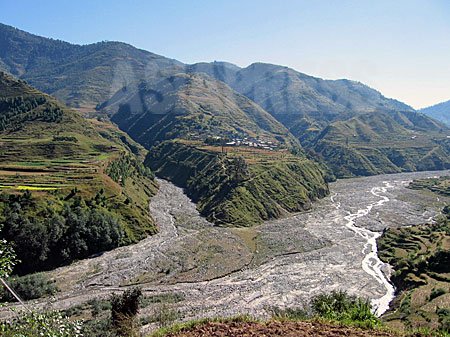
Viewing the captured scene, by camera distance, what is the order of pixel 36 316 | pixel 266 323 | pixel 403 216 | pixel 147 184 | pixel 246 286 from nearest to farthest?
pixel 36 316, pixel 266 323, pixel 246 286, pixel 403 216, pixel 147 184

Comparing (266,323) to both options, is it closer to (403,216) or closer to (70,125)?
(403,216)

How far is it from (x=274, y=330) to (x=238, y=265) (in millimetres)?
39872

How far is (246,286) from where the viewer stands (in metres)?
48.6

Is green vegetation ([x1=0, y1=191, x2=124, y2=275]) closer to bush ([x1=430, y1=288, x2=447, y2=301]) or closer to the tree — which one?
the tree

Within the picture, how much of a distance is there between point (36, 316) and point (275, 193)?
9317 centimetres

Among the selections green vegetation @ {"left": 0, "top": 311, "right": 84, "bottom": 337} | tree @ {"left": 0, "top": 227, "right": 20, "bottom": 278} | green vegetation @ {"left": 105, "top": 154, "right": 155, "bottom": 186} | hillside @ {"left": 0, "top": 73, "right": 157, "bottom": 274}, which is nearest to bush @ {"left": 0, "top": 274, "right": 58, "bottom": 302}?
hillside @ {"left": 0, "top": 73, "right": 157, "bottom": 274}

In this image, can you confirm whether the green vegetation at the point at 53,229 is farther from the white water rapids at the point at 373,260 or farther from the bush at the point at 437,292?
the bush at the point at 437,292

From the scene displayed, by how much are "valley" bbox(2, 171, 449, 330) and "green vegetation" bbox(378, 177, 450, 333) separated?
136 inches

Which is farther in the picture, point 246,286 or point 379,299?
point 246,286

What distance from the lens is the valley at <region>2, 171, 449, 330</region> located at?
44.9 metres

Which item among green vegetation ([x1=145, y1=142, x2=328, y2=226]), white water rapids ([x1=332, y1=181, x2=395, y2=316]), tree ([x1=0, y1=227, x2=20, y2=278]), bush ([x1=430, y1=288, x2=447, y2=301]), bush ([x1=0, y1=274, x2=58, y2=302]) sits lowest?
bush ([x1=0, y1=274, x2=58, y2=302])

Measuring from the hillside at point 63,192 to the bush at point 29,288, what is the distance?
653 centimetres

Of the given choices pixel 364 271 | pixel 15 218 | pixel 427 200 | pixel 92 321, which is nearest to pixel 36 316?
pixel 92 321

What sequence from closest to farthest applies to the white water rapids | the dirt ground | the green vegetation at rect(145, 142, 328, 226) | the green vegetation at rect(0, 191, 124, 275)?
the dirt ground → the white water rapids → the green vegetation at rect(0, 191, 124, 275) → the green vegetation at rect(145, 142, 328, 226)
